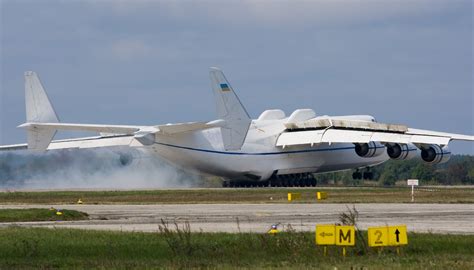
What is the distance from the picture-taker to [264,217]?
35781mm

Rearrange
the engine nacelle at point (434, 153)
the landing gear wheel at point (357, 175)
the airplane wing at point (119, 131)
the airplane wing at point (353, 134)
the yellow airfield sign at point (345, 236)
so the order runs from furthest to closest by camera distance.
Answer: the landing gear wheel at point (357, 175)
the engine nacelle at point (434, 153)
the airplane wing at point (353, 134)
the airplane wing at point (119, 131)
the yellow airfield sign at point (345, 236)

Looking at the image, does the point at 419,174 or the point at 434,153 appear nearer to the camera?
the point at 434,153

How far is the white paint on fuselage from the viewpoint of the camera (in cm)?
6800

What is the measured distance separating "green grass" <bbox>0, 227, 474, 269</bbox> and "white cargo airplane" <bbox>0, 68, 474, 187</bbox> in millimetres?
37188

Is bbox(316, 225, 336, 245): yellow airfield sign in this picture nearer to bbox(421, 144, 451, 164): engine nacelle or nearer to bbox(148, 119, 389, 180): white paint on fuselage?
bbox(148, 119, 389, 180): white paint on fuselage

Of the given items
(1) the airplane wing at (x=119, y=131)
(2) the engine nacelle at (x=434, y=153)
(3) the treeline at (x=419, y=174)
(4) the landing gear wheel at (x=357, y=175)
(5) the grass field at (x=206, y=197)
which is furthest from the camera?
(3) the treeline at (x=419, y=174)

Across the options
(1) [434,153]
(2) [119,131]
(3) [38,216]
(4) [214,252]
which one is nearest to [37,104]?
(2) [119,131]

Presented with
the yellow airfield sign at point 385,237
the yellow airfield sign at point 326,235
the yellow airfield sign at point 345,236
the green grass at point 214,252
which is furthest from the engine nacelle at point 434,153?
the yellow airfield sign at point 345,236

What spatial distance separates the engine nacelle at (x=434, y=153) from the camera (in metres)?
70.1

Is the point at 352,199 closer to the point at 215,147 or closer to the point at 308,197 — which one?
the point at 308,197

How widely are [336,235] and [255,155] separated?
50.1 m

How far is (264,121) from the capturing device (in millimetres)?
76812

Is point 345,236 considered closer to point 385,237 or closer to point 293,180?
point 385,237

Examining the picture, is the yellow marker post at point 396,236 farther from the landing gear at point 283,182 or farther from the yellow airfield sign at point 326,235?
the landing gear at point 283,182
